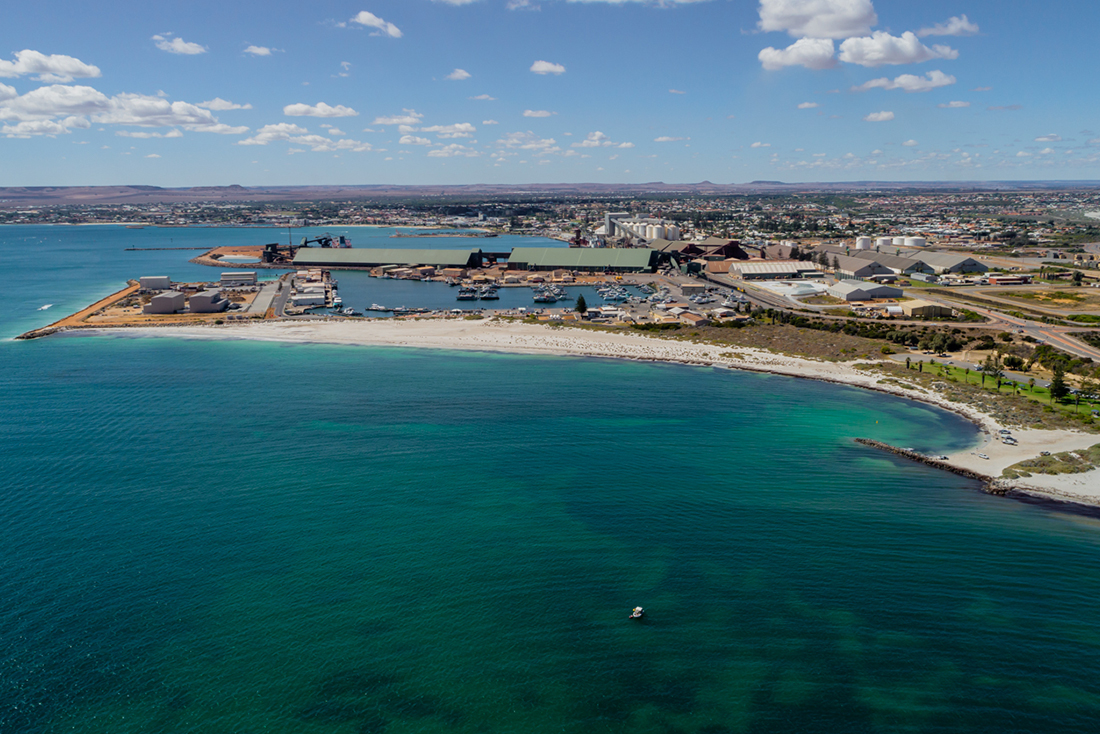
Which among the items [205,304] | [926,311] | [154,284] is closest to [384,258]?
[154,284]

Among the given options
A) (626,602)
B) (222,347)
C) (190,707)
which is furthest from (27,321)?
(626,602)

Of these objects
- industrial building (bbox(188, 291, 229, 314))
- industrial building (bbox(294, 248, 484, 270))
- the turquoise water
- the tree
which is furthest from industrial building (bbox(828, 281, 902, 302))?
industrial building (bbox(188, 291, 229, 314))

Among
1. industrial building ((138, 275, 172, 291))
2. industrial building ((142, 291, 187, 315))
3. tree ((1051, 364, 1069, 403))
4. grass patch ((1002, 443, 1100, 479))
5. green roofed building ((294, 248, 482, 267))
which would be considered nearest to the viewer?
grass patch ((1002, 443, 1100, 479))

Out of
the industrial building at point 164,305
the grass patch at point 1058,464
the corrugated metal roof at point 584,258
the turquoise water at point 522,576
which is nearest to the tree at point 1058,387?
the turquoise water at point 522,576

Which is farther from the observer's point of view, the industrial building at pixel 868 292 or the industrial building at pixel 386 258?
the industrial building at pixel 386 258

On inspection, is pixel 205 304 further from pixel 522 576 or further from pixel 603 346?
pixel 522 576

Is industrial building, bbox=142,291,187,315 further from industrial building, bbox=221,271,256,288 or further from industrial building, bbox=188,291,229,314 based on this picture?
industrial building, bbox=221,271,256,288

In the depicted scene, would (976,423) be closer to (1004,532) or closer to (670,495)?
(1004,532)

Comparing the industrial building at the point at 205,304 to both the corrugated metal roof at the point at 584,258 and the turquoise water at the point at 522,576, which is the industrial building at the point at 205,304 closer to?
the turquoise water at the point at 522,576
